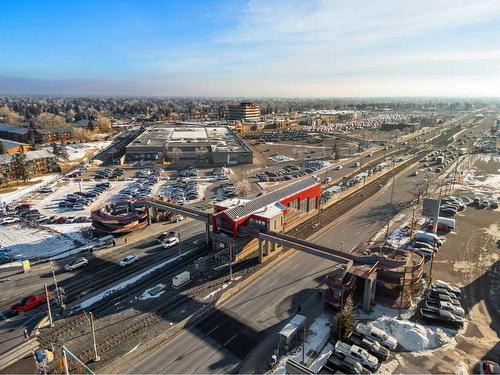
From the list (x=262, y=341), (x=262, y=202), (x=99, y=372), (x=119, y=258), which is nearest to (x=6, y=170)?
(x=119, y=258)

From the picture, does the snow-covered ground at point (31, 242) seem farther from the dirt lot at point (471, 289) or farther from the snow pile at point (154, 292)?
the dirt lot at point (471, 289)

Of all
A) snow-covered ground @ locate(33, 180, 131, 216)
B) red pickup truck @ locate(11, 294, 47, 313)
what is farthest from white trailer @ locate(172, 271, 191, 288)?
snow-covered ground @ locate(33, 180, 131, 216)

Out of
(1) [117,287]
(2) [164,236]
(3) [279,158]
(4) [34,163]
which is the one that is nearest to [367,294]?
Answer: (1) [117,287]

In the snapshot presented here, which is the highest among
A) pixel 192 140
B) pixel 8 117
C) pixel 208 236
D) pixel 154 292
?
pixel 8 117

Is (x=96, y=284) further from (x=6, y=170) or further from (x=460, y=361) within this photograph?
(x=6, y=170)

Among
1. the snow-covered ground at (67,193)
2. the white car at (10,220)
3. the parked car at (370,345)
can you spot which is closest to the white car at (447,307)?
the parked car at (370,345)

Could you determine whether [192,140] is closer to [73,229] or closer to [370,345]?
[73,229]

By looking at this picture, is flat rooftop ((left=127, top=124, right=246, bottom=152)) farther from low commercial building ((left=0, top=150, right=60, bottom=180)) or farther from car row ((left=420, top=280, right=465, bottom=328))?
car row ((left=420, top=280, right=465, bottom=328))
